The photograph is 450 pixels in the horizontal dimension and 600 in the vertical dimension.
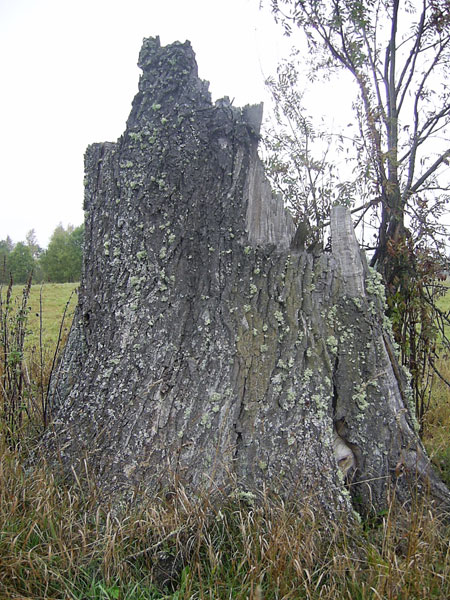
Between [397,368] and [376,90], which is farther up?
[376,90]

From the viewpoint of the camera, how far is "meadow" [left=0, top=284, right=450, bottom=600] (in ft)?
6.43

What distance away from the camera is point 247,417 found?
8.52 ft

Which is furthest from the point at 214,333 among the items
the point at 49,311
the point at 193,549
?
the point at 49,311

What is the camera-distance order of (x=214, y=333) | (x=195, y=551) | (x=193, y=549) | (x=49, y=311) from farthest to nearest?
(x=49, y=311) → (x=214, y=333) → (x=193, y=549) → (x=195, y=551)

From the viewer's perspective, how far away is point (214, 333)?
2.70 m

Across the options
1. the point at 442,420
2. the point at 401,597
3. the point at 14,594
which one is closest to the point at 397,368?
the point at 401,597

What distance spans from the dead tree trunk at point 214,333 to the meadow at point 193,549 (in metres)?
0.19

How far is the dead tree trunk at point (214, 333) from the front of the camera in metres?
2.55

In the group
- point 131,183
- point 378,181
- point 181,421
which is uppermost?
point 378,181

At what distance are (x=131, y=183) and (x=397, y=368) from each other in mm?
2103

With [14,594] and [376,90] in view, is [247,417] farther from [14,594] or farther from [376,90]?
[376,90]

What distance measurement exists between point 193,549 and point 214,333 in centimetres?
114

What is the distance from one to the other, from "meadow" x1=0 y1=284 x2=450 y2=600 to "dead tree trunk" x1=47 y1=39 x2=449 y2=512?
19 cm

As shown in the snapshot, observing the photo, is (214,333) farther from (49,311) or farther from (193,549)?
(49,311)
